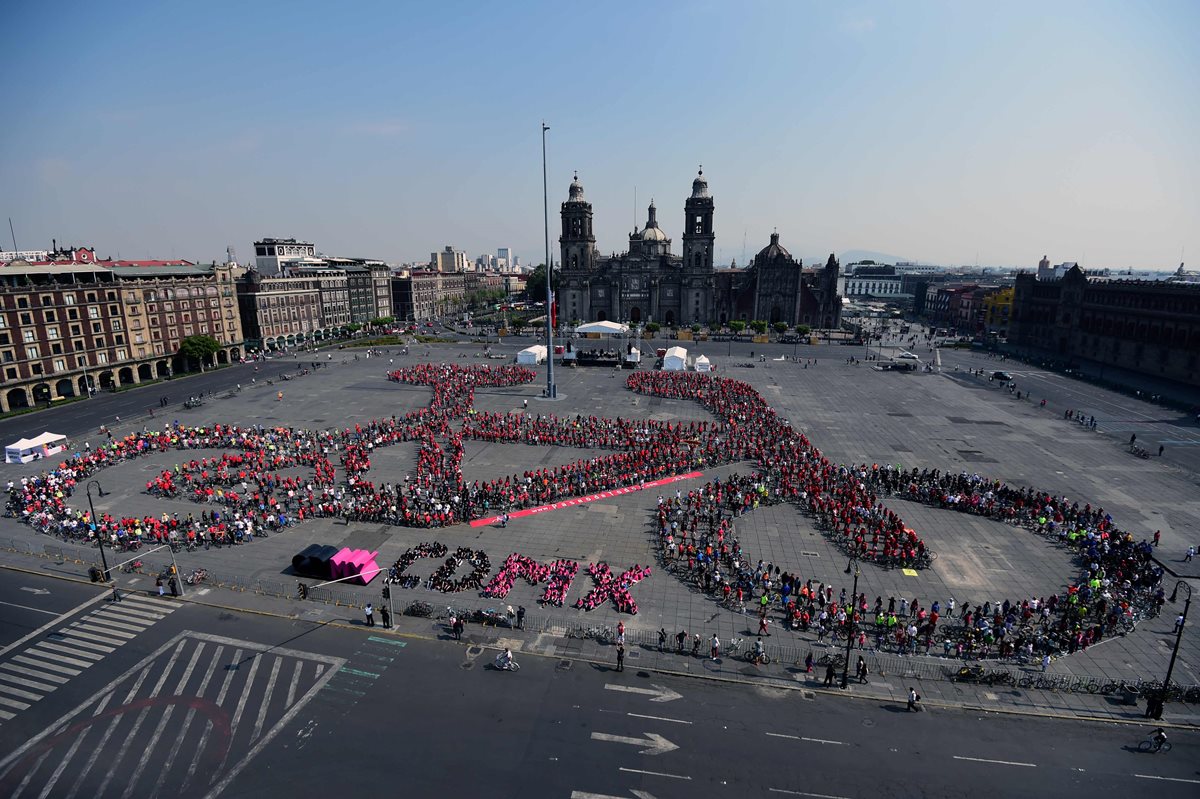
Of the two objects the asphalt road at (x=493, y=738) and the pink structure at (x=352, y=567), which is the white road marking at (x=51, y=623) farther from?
the pink structure at (x=352, y=567)

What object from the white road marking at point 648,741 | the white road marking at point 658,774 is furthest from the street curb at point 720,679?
the white road marking at point 658,774

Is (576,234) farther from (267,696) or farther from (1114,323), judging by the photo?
(267,696)

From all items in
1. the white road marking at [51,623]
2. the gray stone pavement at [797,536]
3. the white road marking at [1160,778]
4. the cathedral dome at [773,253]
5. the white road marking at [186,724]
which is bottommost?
the white road marking at [1160,778]

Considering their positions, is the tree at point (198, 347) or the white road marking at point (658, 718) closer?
the white road marking at point (658, 718)

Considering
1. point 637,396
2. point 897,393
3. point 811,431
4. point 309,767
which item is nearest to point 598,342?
point 637,396

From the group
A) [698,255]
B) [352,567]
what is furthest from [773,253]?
[352,567]

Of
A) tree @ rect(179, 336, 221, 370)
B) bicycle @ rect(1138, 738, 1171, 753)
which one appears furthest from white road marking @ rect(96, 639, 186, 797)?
tree @ rect(179, 336, 221, 370)

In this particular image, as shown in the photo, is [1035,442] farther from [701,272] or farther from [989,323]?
[989,323]
